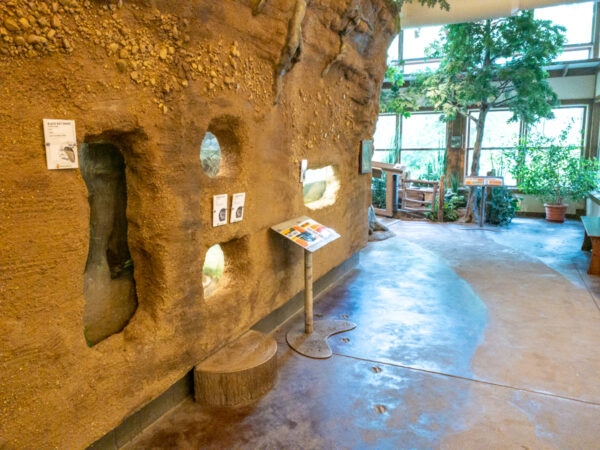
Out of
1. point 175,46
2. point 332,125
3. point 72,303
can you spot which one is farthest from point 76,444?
point 332,125

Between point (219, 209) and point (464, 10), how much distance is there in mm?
6085

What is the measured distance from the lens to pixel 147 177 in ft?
8.42

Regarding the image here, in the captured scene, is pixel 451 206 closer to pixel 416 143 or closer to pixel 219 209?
pixel 416 143

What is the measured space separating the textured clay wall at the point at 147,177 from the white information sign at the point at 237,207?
55 millimetres

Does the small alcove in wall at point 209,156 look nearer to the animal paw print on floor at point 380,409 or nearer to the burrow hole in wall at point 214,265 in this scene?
the burrow hole in wall at point 214,265

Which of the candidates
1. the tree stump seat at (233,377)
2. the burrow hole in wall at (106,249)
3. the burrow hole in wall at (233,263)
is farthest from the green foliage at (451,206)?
the burrow hole in wall at (106,249)

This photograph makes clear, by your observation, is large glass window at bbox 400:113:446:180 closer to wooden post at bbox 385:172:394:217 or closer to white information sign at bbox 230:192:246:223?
wooden post at bbox 385:172:394:217

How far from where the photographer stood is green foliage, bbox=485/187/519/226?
400 inches

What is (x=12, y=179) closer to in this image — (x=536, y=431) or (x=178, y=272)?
(x=178, y=272)

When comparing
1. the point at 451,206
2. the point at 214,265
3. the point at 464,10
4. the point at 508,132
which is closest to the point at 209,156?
the point at 214,265

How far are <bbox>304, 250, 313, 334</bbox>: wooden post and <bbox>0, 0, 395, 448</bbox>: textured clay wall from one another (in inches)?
11.1

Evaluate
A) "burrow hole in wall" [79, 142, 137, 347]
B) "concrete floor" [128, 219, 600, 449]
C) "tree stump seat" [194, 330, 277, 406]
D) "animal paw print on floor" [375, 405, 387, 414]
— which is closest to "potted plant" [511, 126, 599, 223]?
"concrete floor" [128, 219, 600, 449]

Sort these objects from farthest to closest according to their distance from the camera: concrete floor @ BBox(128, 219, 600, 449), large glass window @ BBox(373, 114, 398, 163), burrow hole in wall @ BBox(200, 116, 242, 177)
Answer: large glass window @ BBox(373, 114, 398, 163), burrow hole in wall @ BBox(200, 116, 242, 177), concrete floor @ BBox(128, 219, 600, 449)

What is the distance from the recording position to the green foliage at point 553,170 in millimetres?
9891
